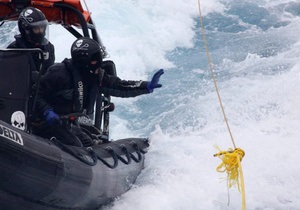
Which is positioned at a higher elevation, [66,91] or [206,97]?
[66,91]

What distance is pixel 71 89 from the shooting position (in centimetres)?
495

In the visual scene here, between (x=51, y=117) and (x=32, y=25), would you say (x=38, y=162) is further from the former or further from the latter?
(x=32, y=25)

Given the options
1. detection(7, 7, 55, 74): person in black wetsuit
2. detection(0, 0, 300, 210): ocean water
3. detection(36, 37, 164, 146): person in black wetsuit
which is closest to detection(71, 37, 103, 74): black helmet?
detection(36, 37, 164, 146): person in black wetsuit

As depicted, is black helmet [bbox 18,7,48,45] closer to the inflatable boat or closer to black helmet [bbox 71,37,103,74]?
black helmet [bbox 71,37,103,74]

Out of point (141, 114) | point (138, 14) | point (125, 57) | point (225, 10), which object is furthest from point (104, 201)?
point (225, 10)

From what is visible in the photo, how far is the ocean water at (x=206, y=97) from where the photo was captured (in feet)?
18.5

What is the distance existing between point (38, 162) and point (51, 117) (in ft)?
2.04

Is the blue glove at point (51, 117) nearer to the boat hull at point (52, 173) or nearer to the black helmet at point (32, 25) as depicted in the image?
the boat hull at point (52, 173)

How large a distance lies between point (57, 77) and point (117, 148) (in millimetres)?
1008

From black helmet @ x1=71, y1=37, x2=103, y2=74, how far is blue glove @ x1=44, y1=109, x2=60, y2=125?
0.52 meters

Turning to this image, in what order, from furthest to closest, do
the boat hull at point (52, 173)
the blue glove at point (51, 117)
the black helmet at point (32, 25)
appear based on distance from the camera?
1. the black helmet at point (32, 25)
2. the blue glove at point (51, 117)
3. the boat hull at point (52, 173)

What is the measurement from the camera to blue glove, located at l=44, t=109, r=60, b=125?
4574 mm

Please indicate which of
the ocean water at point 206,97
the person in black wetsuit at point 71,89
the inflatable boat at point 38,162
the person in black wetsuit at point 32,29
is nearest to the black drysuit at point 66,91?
the person in black wetsuit at point 71,89

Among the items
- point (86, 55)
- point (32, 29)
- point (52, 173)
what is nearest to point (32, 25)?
point (32, 29)
